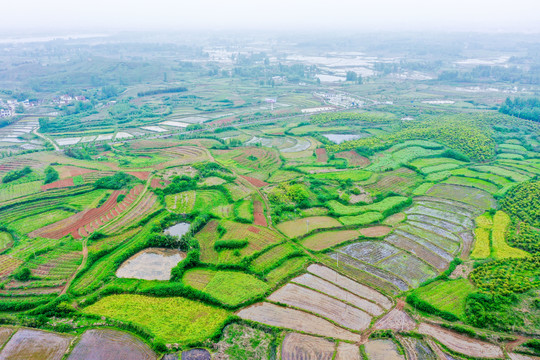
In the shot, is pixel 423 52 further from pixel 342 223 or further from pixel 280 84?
pixel 342 223

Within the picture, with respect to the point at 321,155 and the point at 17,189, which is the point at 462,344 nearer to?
the point at 321,155

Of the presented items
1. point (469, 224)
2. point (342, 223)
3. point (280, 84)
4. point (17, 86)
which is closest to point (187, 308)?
point (342, 223)

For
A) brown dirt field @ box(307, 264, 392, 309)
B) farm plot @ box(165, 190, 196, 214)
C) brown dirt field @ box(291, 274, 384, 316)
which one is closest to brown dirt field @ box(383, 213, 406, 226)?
brown dirt field @ box(307, 264, 392, 309)

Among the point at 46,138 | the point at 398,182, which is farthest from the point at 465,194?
the point at 46,138

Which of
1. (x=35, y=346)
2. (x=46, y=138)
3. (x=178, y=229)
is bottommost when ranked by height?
(x=46, y=138)

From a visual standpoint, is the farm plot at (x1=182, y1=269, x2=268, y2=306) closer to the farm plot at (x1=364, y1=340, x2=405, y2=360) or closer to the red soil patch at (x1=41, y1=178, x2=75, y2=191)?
the farm plot at (x1=364, y1=340, x2=405, y2=360)

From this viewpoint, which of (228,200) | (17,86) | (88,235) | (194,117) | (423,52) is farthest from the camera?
(423,52)
